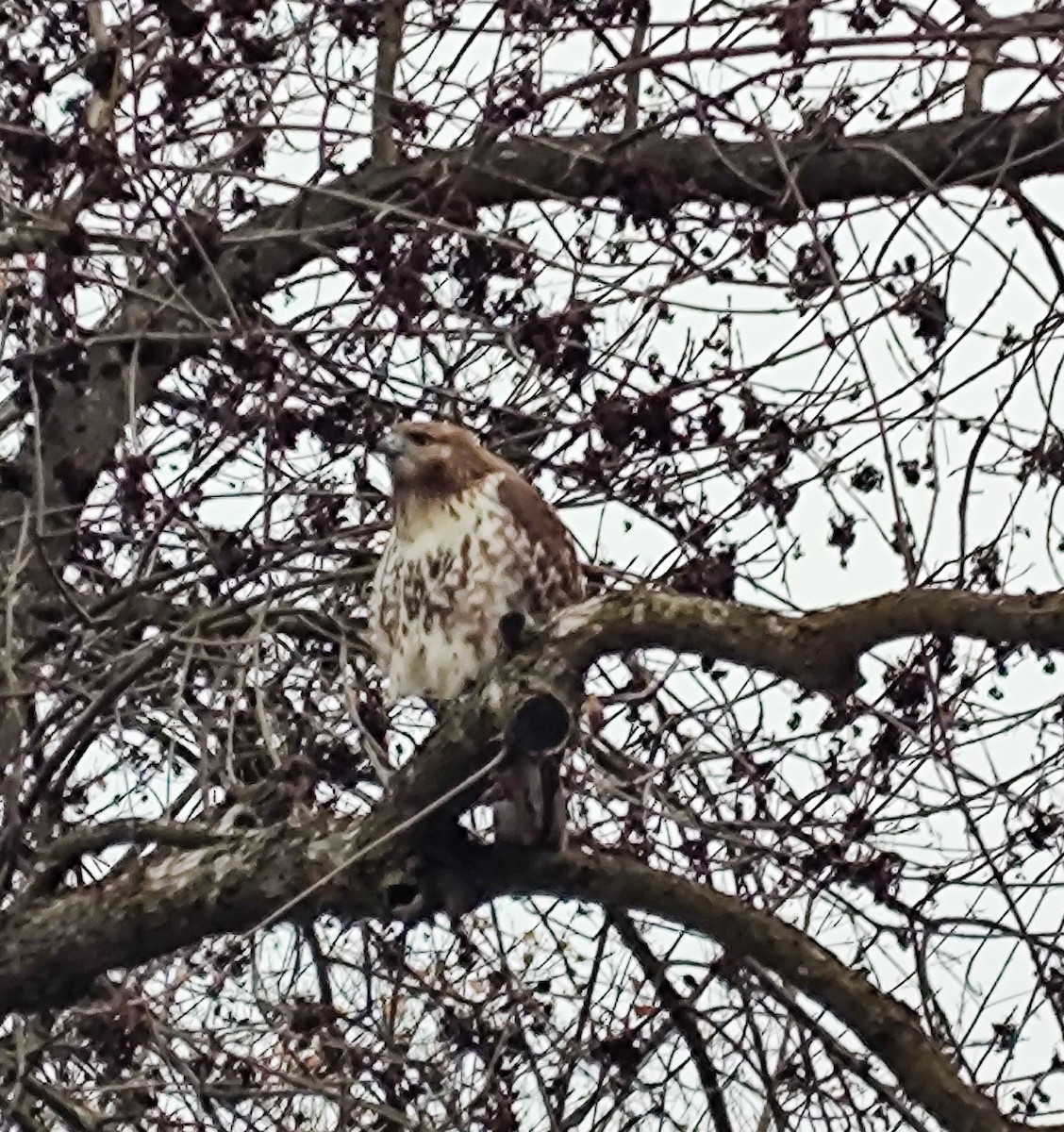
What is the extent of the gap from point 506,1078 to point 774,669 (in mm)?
1931

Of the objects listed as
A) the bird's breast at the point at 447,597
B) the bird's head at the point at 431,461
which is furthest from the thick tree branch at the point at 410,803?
the bird's head at the point at 431,461

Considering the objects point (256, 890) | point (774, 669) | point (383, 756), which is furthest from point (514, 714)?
point (383, 756)

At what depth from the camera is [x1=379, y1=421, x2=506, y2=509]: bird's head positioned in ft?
15.4

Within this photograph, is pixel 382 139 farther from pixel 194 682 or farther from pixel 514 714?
pixel 514 714

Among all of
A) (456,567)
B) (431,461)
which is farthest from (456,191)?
(456,567)

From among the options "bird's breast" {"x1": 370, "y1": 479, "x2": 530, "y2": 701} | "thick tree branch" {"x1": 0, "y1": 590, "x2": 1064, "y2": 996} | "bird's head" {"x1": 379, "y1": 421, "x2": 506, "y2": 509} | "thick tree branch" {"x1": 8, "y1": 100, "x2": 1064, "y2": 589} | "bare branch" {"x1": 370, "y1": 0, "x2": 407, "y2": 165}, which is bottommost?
"thick tree branch" {"x1": 0, "y1": 590, "x2": 1064, "y2": 996}

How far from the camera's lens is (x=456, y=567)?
454 cm

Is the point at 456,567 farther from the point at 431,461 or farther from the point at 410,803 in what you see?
the point at 410,803

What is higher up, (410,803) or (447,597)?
(447,597)

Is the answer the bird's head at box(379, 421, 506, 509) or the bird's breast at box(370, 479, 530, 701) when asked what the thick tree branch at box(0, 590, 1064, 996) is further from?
the bird's head at box(379, 421, 506, 509)

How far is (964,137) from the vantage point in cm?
514

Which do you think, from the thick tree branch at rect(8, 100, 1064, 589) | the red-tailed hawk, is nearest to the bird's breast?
the red-tailed hawk

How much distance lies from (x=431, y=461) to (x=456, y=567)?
11.8 inches

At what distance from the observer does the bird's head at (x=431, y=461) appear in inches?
184
